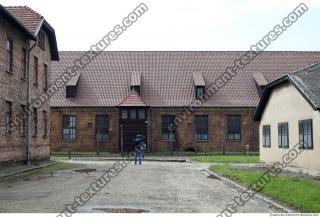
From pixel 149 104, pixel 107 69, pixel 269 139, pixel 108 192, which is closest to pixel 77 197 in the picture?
pixel 108 192

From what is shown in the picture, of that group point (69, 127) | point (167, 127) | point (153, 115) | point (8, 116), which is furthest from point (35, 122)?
point (167, 127)

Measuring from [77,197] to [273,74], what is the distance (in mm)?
36734

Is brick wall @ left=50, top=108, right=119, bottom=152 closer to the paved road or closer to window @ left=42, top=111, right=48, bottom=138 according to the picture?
window @ left=42, top=111, right=48, bottom=138

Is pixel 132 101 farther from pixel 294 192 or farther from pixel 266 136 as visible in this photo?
pixel 294 192

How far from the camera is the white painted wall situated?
17984 millimetres

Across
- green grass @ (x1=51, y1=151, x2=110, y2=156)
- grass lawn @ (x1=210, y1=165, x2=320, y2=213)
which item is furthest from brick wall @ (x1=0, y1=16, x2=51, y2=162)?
A: green grass @ (x1=51, y1=151, x2=110, y2=156)

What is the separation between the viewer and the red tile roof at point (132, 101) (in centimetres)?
4206

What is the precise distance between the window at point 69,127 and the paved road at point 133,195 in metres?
26.2

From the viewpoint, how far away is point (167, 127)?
43.6 m

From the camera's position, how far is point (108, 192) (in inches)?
522

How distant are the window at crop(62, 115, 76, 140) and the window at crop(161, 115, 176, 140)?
309 inches

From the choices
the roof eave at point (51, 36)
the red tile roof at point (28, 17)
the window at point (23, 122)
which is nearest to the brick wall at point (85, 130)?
the roof eave at point (51, 36)

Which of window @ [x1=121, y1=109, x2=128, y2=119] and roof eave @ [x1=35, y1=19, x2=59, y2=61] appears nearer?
roof eave @ [x1=35, y1=19, x2=59, y2=61]

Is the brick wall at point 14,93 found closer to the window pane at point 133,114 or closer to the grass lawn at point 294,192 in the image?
the grass lawn at point 294,192
